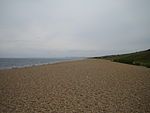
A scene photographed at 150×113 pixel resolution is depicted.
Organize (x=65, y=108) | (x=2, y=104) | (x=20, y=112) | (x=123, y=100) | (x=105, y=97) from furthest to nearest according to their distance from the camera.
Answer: (x=105, y=97) → (x=123, y=100) → (x=2, y=104) → (x=65, y=108) → (x=20, y=112)

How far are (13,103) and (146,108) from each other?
6.76 metres

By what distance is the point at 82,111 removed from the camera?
6648mm

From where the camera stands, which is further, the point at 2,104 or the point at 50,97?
the point at 50,97

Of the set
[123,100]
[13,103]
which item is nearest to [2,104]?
[13,103]

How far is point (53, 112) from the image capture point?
6.54 metres

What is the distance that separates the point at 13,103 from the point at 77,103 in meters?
Result: 3.43

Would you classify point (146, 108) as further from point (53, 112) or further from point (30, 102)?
point (30, 102)

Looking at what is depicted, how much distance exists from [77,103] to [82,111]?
3.58 feet

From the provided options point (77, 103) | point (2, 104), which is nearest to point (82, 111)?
point (77, 103)

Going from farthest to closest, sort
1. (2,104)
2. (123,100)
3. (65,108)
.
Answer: (123,100)
(2,104)
(65,108)

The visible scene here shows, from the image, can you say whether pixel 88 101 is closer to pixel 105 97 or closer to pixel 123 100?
pixel 105 97

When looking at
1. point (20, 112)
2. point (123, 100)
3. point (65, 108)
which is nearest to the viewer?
point (20, 112)

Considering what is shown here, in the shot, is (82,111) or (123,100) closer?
(82,111)

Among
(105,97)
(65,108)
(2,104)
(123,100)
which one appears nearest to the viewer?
(65,108)
